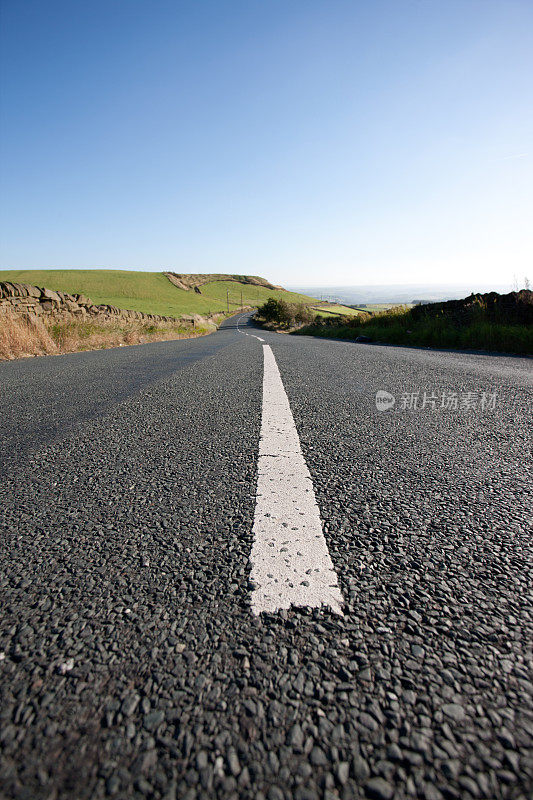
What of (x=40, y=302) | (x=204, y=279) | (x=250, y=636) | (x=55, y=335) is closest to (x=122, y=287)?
(x=204, y=279)

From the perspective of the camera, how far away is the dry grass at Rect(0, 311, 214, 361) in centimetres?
770

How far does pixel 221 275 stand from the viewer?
406 feet

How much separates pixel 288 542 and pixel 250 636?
36cm

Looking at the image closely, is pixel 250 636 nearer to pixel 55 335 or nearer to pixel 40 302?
pixel 55 335

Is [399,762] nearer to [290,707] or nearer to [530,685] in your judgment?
[290,707]

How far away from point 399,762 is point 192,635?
45 cm

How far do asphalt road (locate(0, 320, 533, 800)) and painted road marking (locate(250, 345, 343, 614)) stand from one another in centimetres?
3

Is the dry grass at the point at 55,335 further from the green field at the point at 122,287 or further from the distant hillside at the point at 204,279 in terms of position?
the distant hillside at the point at 204,279

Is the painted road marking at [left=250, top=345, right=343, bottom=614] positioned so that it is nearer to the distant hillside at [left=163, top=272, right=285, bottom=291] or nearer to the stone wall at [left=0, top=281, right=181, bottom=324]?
the stone wall at [left=0, top=281, right=181, bottom=324]

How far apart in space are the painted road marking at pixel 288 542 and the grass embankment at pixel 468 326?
9164mm

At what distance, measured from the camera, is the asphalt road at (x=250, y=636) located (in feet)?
1.95

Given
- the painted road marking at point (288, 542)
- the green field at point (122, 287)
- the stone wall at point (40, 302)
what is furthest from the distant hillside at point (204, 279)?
the painted road marking at point (288, 542)

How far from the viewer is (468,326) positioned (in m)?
11.9

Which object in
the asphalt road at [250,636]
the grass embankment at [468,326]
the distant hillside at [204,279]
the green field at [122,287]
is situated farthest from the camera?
the distant hillside at [204,279]
